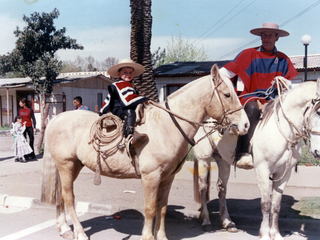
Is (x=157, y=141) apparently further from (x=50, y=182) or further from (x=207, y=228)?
(x=50, y=182)

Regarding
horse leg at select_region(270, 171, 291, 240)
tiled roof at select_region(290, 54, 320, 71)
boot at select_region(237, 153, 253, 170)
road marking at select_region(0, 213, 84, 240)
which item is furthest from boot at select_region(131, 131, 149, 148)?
tiled roof at select_region(290, 54, 320, 71)

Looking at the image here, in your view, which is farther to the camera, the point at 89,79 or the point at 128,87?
the point at 89,79

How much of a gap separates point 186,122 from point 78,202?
328 cm

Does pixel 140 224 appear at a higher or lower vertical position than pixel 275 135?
lower

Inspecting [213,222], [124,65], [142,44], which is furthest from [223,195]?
[142,44]

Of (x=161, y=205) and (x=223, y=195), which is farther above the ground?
(x=161, y=205)

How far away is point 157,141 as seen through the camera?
397cm

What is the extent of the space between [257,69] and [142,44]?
5.96 metres

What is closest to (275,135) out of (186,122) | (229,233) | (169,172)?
(186,122)

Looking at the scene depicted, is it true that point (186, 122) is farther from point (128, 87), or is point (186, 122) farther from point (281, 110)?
point (281, 110)

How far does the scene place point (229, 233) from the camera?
4.94 m

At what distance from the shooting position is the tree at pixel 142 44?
1012 centimetres

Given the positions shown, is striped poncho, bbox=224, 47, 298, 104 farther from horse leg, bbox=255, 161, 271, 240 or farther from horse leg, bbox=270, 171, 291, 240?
horse leg, bbox=270, 171, 291, 240

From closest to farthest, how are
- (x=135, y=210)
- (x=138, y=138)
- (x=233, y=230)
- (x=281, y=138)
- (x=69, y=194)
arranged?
1. (x=138, y=138)
2. (x=281, y=138)
3. (x=69, y=194)
4. (x=233, y=230)
5. (x=135, y=210)
